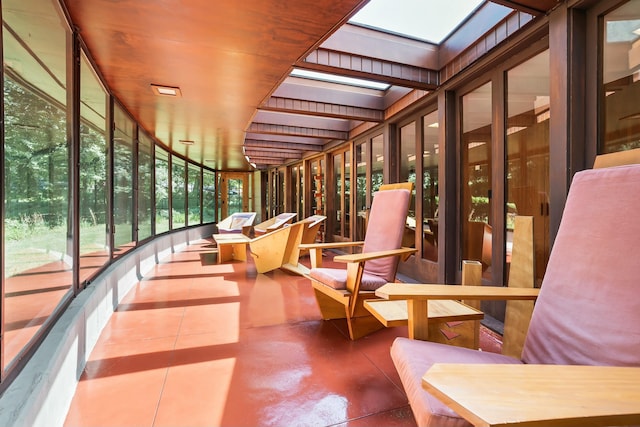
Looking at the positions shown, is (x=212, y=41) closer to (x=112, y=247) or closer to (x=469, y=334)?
Result: (x=112, y=247)

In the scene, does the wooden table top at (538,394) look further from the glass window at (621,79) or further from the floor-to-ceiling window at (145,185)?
the floor-to-ceiling window at (145,185)

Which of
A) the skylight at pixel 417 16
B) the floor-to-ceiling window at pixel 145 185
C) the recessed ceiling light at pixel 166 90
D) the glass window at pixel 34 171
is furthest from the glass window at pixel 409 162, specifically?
the floor-to-ceiling window at pixel 145 185

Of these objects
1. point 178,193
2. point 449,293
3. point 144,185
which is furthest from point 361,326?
point 178,193

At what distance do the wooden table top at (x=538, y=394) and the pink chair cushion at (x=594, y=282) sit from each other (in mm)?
A: 480

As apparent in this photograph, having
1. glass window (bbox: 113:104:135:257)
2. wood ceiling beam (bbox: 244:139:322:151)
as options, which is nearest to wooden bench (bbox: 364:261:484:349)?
glass window (bbox: 113:104:135:257)

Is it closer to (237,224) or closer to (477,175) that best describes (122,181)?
(477,175)

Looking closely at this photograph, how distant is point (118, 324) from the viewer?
2852 millimetres

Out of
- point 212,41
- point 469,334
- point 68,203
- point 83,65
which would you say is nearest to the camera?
point 469,334

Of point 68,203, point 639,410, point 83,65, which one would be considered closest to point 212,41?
point 83,65

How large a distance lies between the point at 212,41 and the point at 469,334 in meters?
2.71

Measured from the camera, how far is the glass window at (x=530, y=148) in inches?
101

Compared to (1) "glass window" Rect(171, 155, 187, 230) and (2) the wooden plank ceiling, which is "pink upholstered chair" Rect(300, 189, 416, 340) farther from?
(1) "glass window" Rect(171, 155, 187, 230)

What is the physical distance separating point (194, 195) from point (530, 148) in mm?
8670

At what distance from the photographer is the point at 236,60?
2.86 m
